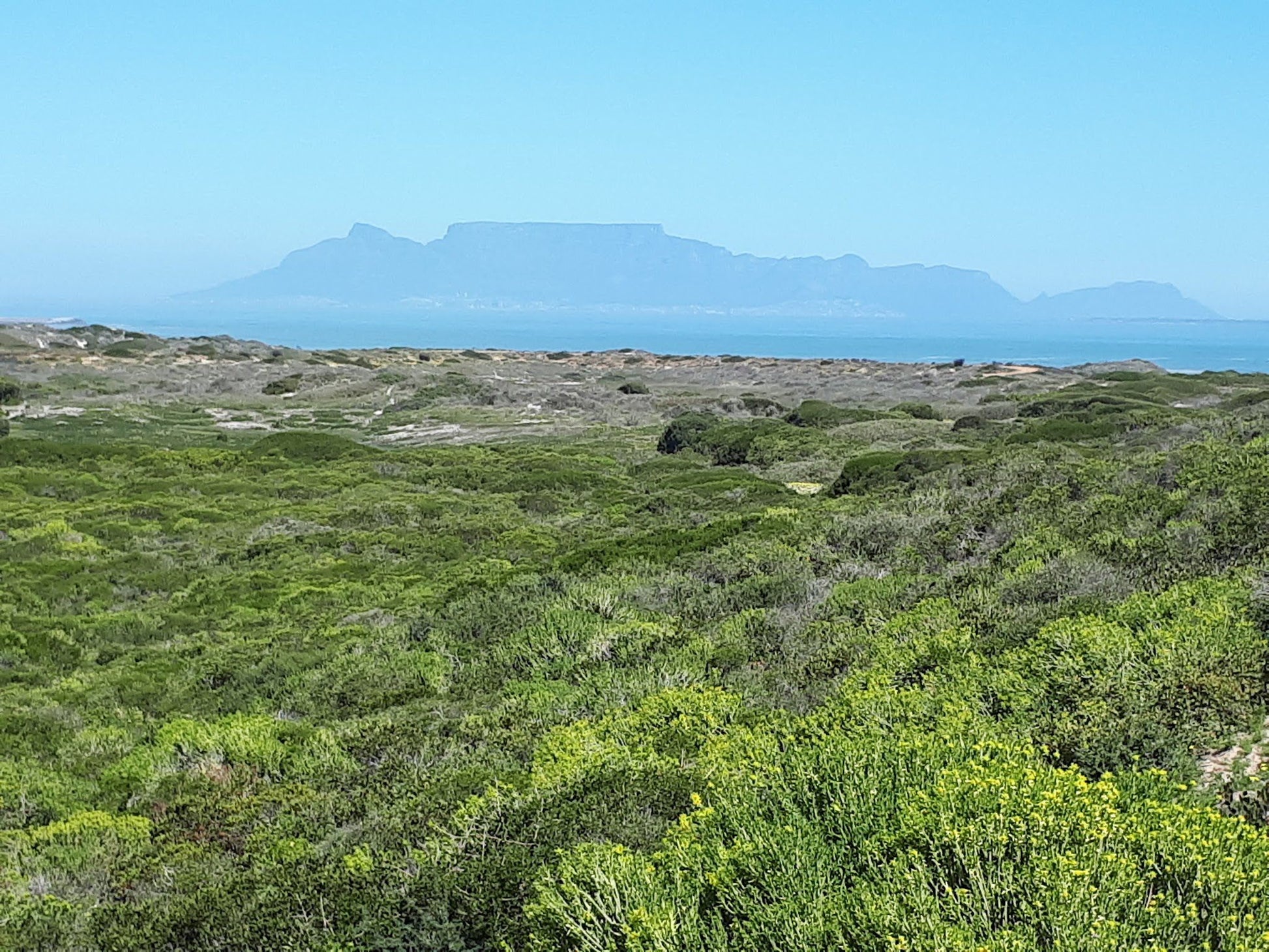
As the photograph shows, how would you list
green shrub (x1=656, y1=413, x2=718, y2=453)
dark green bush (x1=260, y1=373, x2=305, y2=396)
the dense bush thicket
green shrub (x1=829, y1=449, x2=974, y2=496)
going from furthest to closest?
dark green bush (x1=260, y1=373, x2=305, y2=396)
green shrub (x1=656, y1=413, x2=718, y2=453)
green shrub (x1=829, y1=449, x2=974, y2=496)
the dense bush thicket

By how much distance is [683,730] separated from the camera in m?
8.44

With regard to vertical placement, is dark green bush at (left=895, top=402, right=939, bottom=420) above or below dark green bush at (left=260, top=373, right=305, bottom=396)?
above

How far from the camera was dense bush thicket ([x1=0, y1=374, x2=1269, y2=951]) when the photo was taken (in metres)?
4.55

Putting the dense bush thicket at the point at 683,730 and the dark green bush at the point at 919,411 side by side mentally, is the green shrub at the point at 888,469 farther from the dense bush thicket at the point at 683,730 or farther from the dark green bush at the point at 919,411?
the dark green bush at the point at 919,411

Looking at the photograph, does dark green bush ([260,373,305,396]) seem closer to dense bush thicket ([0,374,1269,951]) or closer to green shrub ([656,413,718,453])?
green shrub ([656,413,718,453])

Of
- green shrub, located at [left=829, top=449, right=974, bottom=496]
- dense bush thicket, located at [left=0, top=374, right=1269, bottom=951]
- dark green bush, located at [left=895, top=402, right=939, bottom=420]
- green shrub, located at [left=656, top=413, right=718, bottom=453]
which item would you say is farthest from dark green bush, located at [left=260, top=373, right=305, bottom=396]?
green shrub, located at [left=829, top=449, right=974, bottom=496]

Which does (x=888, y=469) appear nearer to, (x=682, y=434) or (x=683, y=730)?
(x=682, y=434)

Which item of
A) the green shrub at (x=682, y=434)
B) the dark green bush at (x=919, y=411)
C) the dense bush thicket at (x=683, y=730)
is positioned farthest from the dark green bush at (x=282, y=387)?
the dense bush thicket at (x=683, y=730)

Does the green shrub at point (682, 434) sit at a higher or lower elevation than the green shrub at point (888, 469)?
lower

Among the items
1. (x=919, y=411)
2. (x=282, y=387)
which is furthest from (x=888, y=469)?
(x=282, y=387)

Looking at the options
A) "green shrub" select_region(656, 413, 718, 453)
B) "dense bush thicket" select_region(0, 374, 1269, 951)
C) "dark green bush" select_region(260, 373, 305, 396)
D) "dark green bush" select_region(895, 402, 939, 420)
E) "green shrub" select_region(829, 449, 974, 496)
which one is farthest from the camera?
"dark green bush" select_region(260, 373, 305, 396)

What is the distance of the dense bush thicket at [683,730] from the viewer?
179 inches

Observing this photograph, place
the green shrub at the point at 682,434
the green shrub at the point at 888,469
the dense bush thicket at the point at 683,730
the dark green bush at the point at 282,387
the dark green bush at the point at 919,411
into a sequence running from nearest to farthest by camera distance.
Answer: the dense bush thicket at the point at 683,730
the green shrub at the point at 888,469
the green shrub at the point at 682,434
the dark green bush at the point at 919,411
the dark green bush at the point at 282,387

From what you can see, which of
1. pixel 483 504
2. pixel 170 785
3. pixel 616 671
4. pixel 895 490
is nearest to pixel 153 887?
pixel 170 785
